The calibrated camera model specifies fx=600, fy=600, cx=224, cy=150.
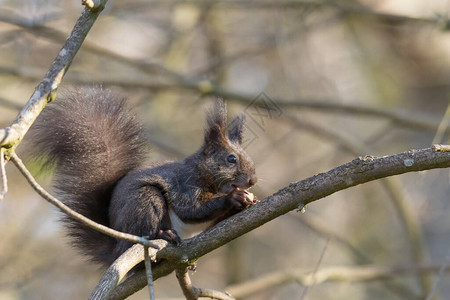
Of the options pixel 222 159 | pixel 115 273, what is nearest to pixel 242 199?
pixel 222 159

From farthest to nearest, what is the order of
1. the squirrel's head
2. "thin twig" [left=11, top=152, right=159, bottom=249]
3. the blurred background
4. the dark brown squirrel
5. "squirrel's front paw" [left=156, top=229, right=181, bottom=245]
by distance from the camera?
the blurred background
the squirrel's head
the dark brown squirrel
"squirrel's front paw" [left=156, top=229, right=181, bottom=245]
"thin twig" [left=11, top=152, right=159, bottom=249]

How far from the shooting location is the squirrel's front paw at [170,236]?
8.07 ft

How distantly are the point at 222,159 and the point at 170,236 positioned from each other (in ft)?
2.42

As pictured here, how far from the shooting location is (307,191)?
2.12 m

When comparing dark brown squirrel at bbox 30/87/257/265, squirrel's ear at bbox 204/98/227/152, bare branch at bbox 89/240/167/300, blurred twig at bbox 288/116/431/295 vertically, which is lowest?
bare branch at bbox 89/240/167/300

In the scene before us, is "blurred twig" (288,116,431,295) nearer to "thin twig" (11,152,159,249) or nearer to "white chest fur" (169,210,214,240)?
"white chest fur" (169,210,214,240)

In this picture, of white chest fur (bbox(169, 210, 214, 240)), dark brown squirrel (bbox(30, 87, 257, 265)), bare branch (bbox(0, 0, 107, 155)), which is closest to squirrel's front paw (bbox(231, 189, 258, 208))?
dark brown squirrel (bbox(30, 87, 257, 265))

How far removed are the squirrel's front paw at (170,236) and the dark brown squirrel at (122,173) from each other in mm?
121

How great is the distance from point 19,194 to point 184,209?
382 cm

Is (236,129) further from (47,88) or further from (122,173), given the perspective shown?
(47,88)

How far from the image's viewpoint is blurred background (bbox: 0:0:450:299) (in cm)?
479

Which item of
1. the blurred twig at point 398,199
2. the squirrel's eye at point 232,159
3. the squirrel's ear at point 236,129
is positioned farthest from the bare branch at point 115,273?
the blurred twig at point 398,199

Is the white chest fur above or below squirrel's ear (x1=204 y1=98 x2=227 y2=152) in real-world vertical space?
below

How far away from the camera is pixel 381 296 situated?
8.17 m
